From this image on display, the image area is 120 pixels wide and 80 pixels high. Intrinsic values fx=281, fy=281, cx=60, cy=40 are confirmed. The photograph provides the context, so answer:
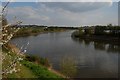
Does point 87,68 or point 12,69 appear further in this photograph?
point 87,68

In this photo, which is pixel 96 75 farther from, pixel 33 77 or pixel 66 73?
pixel 33 77

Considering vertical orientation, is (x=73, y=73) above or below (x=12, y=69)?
below

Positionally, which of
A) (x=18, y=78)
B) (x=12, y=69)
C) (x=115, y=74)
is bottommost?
(x=115, y=74)

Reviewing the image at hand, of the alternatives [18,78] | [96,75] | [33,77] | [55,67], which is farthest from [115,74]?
[18,78]

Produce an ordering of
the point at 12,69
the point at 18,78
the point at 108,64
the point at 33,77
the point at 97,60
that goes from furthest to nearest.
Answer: the point at 97,60 < the point at 108,64 < the point at 33,77 < the point at 18,78 < the point at 12,69

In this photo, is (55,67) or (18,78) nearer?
(18,78)

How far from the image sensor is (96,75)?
1061 inches

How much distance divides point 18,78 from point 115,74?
1286 centimetres

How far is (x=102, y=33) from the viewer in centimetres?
8031

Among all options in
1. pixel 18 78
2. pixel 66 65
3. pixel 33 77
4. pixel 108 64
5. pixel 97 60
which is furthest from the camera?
pixel 97 60

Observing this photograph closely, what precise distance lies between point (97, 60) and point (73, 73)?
9.25 meters

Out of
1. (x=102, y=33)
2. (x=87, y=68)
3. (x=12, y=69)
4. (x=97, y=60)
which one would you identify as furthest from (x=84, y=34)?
(x=12, y=69)

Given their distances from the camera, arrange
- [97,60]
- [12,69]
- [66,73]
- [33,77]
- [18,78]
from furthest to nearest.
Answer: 1. [97,60]
2. [66,73]
3. [33,77]
4. [18,78]
5. [12,69]

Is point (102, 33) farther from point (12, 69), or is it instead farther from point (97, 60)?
point (12, 69)
